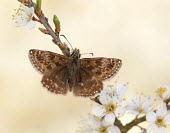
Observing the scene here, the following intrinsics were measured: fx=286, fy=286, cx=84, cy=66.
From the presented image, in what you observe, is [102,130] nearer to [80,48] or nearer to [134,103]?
[134,103]

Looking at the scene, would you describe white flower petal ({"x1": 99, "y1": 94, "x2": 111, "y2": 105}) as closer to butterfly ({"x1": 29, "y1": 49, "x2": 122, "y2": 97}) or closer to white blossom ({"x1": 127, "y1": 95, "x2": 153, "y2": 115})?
butterfly ({"x1": 29, "y1": 49, "x2": 122, "y2": 97})

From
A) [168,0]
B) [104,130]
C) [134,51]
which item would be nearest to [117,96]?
[104,130]

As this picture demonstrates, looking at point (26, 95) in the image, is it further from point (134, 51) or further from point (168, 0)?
point (168, 0)

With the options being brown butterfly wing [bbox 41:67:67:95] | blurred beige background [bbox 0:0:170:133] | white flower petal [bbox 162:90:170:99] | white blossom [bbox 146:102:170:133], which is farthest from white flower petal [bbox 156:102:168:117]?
blurred beige background [bbox 0:0:170:133]

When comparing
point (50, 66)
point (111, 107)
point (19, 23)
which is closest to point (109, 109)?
point (111, 107)

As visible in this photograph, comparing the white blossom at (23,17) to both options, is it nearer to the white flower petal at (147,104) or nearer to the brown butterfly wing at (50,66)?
the brown butterfly wing at (50,66)
